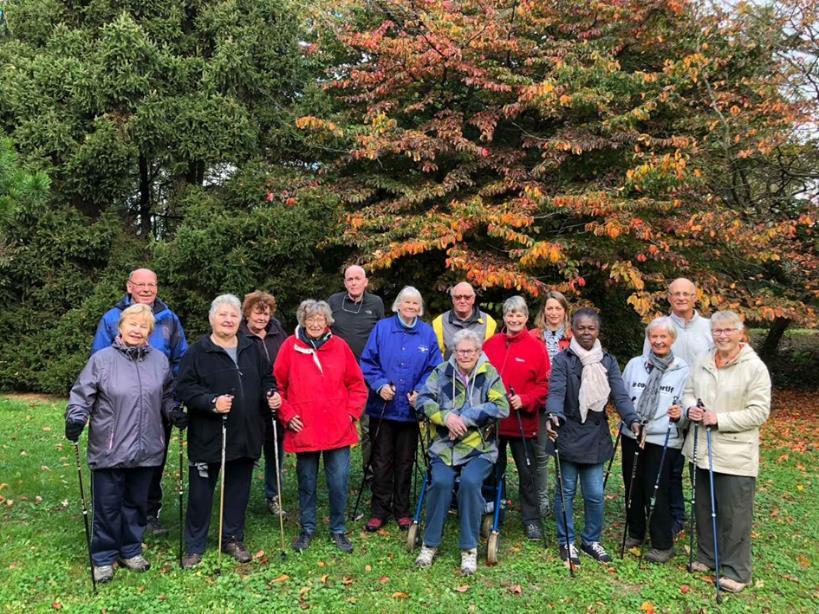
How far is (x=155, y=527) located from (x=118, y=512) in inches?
31.2

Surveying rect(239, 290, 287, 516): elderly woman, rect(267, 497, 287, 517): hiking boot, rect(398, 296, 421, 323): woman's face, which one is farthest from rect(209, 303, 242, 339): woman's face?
rect(267, 497, 287, 517): hiking boot

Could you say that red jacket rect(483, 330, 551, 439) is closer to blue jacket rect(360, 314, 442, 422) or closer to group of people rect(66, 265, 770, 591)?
group of people rect(66, 265, 770, 591)

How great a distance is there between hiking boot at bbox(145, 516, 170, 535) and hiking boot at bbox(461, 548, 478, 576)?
233 cm

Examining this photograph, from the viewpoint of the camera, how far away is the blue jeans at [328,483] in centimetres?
450

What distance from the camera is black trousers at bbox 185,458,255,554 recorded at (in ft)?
13.6

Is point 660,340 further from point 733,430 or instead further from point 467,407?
point 467,407

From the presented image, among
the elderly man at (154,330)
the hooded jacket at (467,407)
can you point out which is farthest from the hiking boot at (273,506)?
the hooded jacket at (467,407)

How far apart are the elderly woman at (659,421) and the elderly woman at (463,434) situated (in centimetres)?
108

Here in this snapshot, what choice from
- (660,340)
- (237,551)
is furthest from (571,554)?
(237,551)

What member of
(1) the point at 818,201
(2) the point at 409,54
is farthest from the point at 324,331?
(1) the point at 818,201

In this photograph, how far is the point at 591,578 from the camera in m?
4.12

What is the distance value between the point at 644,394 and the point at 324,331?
245 cm

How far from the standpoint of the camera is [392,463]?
194 inches

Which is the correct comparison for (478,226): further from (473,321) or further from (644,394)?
(644,394)
